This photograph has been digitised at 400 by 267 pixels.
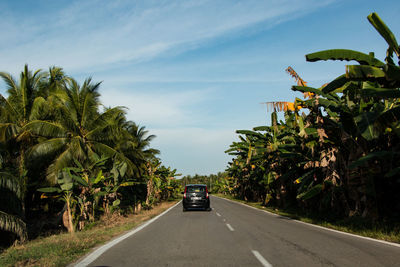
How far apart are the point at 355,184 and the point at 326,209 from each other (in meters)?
4.85

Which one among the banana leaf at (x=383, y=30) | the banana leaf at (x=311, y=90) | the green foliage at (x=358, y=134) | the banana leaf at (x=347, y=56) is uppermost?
the banana leaf at (x=383, y=30)

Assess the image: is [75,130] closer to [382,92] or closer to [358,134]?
[358,134]

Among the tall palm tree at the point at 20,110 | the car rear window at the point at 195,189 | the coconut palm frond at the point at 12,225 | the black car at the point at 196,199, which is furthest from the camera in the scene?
the car rear window at the point at 195,189

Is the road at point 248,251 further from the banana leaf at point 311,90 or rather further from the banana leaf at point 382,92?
the banana leaf at point 311,90

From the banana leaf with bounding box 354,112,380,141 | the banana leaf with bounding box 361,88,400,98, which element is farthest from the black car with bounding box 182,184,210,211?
the banana leaf with bounding box 361,88,400,98

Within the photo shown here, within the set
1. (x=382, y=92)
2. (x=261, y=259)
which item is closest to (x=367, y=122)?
(x=382, y=92)

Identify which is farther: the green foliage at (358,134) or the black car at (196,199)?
the black car at (196,199)

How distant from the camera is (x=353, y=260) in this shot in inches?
230

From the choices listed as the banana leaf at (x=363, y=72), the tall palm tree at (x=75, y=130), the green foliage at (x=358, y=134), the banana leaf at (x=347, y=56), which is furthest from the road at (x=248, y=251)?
the tall palm tree at (x=75, y=130)

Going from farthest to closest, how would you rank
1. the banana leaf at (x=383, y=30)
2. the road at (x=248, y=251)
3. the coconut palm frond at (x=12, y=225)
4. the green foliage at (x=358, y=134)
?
the coconut palm frond at (x=12, y=225) → the green foliage at (x=358, y=134) → the banana leaf at (x=383, y=30) → the road at (x=248, y=251)

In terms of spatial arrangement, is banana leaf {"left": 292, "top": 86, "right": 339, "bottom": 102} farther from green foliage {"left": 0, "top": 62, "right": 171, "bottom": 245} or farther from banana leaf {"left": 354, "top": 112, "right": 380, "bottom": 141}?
green foliage {"left": 0, "top": 62, "right": 171, "bottom": 245}

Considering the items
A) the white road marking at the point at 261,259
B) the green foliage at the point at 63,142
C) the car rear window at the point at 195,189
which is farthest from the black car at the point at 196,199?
the white road marking at the point at 261,259

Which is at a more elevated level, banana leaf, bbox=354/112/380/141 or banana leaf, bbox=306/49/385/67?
banana leaf, bbox=306/49/385/67

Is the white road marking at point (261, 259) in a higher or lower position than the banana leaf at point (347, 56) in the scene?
lower
